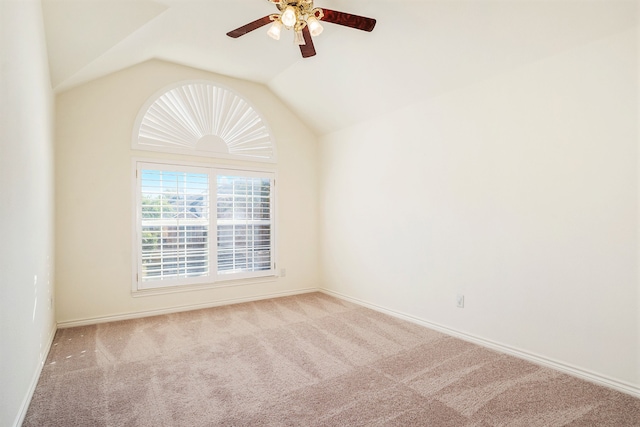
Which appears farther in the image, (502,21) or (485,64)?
(485,64)

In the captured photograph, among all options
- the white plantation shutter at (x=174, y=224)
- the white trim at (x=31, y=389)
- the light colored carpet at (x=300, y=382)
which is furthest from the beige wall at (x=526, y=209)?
the white trim at (x=31, y=389)

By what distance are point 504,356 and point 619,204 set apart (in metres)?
1.39

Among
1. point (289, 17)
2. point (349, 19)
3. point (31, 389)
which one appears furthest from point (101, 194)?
point (349, 19)

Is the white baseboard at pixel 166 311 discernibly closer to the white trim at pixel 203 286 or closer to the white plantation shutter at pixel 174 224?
the white trim at pixel 203 286

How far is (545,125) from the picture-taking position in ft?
8.23

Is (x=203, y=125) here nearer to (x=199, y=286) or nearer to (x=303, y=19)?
(x=199, y=286)

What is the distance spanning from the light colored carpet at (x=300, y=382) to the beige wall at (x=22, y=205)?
0.33m

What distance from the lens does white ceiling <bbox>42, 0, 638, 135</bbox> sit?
228cm

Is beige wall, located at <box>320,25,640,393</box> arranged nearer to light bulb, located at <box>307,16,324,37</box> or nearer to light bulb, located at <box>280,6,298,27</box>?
light bulb, located at <box>307,16,324,37</box>

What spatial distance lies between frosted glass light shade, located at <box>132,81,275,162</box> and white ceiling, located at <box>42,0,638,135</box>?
15.3 inches

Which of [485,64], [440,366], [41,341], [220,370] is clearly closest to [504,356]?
[440,366]

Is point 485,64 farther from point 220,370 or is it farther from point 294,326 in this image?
point 220,370

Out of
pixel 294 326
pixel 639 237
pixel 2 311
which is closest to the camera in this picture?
pixel 2 311

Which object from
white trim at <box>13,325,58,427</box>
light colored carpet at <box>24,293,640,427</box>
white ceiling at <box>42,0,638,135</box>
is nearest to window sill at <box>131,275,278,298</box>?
light colored carpet at <box>24,293,640,427</box>
